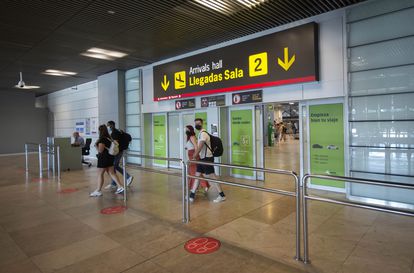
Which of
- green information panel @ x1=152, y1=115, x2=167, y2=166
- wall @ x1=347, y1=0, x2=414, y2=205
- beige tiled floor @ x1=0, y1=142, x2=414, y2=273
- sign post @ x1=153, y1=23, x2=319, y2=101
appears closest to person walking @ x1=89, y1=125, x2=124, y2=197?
beige tiled floor @ x1=0, y1=142, x2=414, y2=273

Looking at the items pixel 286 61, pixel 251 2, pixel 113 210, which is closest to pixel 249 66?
pixel 286 61

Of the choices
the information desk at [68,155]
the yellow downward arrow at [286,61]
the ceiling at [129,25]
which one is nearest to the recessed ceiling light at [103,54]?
the ceiling at [129,25]

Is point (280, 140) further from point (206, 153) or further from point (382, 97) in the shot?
point (206, 153)

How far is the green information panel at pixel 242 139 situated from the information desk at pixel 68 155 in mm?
5665

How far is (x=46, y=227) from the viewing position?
13.8 feet

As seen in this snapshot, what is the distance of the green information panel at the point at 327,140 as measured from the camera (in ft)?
19.6

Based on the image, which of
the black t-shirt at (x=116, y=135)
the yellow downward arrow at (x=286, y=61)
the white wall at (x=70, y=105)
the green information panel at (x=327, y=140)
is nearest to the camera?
the green information panel at (x=327, y=140)

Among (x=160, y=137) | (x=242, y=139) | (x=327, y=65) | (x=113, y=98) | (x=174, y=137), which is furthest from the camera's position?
(x=113, y=98)

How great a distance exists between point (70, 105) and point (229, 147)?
1152 centimetres

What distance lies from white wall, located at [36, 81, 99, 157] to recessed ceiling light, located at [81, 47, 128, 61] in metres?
4.62

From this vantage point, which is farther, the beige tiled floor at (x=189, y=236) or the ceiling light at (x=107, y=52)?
the ceiling light at (x=107, y=52)

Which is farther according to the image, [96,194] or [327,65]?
[96,194]

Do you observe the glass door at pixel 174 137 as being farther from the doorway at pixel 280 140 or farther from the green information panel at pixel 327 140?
the green information panel at pixel 327 140

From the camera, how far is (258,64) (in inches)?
268
